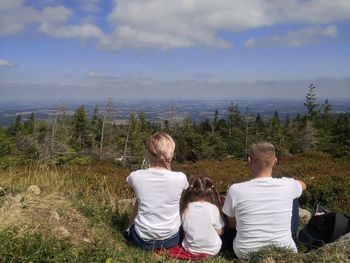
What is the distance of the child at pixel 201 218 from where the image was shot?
13.0 feet

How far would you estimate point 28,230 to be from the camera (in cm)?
338

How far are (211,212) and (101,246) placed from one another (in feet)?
3.87

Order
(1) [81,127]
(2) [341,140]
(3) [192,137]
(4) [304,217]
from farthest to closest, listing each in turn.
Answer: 1. (1) [81,127]
2. (2) [341,140]
3. (3) [192,137]
4. (4) [304,217]

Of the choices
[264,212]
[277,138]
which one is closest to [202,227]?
[264,212]

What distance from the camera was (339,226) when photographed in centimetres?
402

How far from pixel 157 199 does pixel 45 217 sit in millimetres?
1123

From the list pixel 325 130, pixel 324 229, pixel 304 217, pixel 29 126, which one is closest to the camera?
pixel 324 229

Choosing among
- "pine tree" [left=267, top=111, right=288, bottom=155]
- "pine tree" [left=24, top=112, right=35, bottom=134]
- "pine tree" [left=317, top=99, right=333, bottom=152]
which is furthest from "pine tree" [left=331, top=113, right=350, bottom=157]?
"pine tree" [left=24, top=112, right=35, bottom=134]

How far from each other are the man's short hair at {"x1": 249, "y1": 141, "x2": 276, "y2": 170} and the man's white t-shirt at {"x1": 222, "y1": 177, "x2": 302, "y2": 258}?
149mm

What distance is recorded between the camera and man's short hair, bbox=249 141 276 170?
12.2ft

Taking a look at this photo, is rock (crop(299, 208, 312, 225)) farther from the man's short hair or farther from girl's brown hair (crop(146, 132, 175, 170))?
girl's brown hair (crop(146, 132, 175, 170))

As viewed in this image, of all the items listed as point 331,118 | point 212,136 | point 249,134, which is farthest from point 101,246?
point 331,118

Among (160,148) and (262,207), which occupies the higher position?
(160,148)

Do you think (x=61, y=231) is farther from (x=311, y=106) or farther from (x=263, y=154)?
(x=311, y=106)
